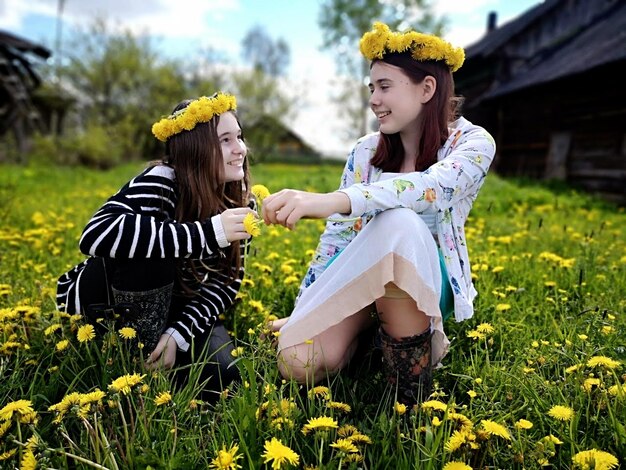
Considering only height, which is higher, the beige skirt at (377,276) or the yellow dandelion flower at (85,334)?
the beige skirt at (377,276)

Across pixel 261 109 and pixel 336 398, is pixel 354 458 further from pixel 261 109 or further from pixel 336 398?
pixel 261 109

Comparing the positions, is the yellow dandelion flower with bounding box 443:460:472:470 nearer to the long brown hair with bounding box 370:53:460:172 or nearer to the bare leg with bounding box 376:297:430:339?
the bare leg with bounding box 376:297:430:339

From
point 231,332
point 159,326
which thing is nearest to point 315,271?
point 231,332

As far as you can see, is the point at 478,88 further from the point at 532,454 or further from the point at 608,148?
the point at 532,454

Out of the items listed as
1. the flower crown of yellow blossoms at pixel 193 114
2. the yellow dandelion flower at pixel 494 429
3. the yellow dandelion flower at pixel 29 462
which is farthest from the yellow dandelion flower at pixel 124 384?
the flower crown of yellow blossoms at pixel 193 114

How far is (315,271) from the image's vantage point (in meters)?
2.17

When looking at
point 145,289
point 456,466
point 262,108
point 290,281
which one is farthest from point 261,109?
point 456,466

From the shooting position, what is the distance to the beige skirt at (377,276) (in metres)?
1.61

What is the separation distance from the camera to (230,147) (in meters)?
2.14

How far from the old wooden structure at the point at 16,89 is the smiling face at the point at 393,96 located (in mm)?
18501

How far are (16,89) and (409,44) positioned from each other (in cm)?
2015

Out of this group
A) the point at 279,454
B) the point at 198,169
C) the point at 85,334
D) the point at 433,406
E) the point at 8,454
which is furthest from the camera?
the point at 198,169

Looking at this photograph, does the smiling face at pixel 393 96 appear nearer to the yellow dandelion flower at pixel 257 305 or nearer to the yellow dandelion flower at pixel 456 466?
the yellow dandelion flower at pixel 257 305

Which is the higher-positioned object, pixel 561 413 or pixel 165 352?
pixel 561 413
